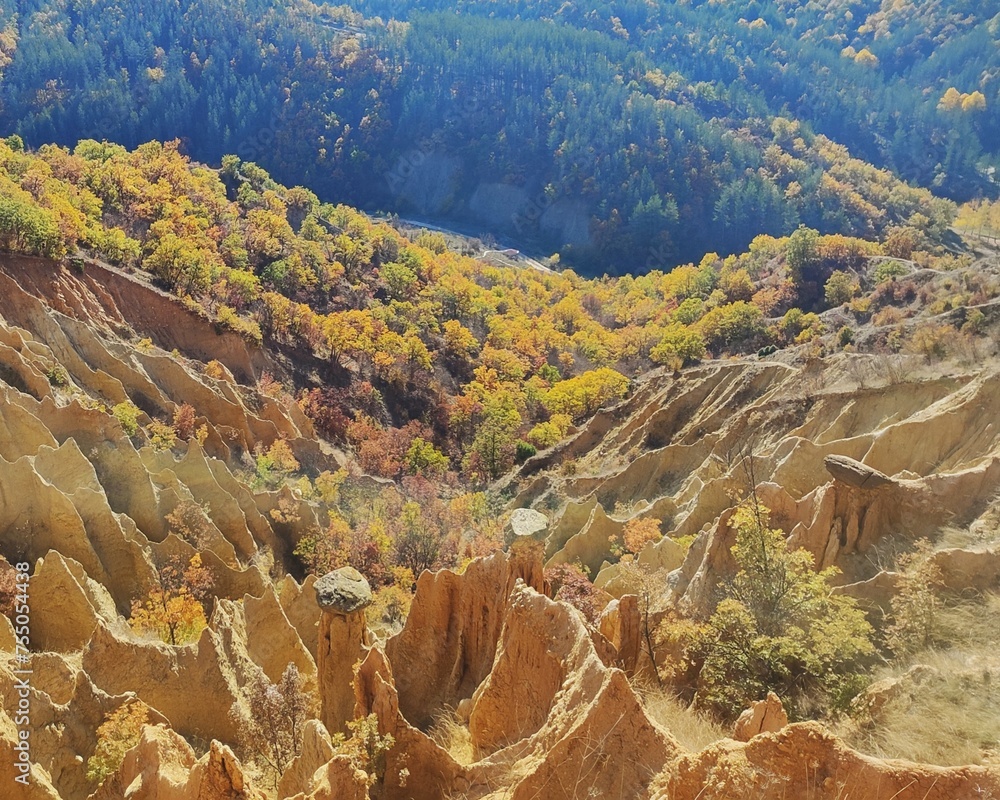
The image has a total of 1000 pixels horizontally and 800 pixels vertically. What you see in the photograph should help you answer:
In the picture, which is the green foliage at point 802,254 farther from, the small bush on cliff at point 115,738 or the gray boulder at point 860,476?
the small bush on cliff at point 115,738

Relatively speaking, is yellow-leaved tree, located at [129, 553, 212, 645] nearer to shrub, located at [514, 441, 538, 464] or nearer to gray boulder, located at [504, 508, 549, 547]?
gray boulder, located at [504, 508, 549, 547]

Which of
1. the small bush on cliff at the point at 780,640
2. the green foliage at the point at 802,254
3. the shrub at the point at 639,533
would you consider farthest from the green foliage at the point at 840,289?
the small bush on cliff at the point at 780,640

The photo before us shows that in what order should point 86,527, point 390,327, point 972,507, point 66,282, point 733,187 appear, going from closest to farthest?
1. point 972,507
2. point 86,527
3. point 66,282
4. point 390,327
5. point 733,187

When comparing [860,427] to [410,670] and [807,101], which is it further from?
[807,101]

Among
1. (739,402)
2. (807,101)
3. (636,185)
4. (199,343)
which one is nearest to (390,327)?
(199,343)

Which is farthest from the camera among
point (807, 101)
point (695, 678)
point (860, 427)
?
point (807, 101)

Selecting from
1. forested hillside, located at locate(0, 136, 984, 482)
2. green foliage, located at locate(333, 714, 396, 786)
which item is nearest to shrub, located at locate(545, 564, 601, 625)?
green foliage, located at locate(333, 714, 396, 786)
